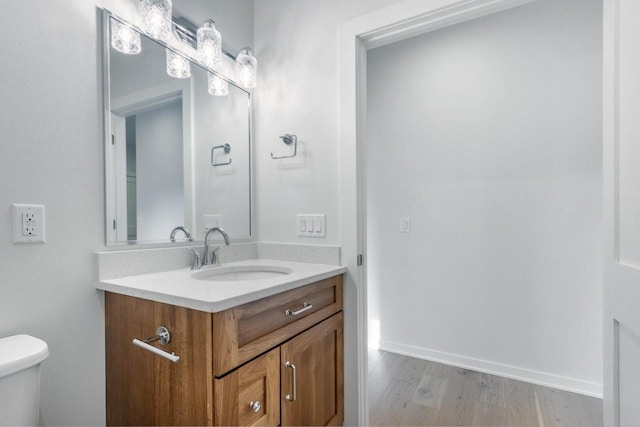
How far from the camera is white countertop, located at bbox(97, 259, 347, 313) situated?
2.79ft

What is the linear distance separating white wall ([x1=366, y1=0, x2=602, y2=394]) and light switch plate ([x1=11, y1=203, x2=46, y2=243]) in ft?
6.79

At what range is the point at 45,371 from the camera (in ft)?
3.18

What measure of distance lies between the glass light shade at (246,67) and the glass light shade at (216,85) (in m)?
0.09

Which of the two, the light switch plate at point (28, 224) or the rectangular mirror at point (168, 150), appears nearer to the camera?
the light switch plate at point (28, 224)

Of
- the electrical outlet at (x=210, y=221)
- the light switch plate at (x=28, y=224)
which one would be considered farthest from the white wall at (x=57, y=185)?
the electrical outlet at (x=210, y=221)

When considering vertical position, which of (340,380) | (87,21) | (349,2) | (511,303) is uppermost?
(349,2)

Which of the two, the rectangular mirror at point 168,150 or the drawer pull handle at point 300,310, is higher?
the rectangular mirror at point 168,150

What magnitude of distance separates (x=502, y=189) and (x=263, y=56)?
1.72 metres

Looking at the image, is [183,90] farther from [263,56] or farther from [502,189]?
[502,189]

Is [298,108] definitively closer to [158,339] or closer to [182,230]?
[182,230]

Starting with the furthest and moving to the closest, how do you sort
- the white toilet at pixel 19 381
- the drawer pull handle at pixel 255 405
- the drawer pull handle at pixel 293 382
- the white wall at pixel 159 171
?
the white wall at pixel 159 171 < the drawer pull handle at pixel 293 382 < the drawer pull handle at pixel 255 405 < the white toilet at pixel 19 381

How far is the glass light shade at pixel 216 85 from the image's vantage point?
1533mm

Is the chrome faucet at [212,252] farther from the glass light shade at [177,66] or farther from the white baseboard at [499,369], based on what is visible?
the white baseboard at [499,369]

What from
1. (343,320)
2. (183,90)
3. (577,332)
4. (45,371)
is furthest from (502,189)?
(45,371)
